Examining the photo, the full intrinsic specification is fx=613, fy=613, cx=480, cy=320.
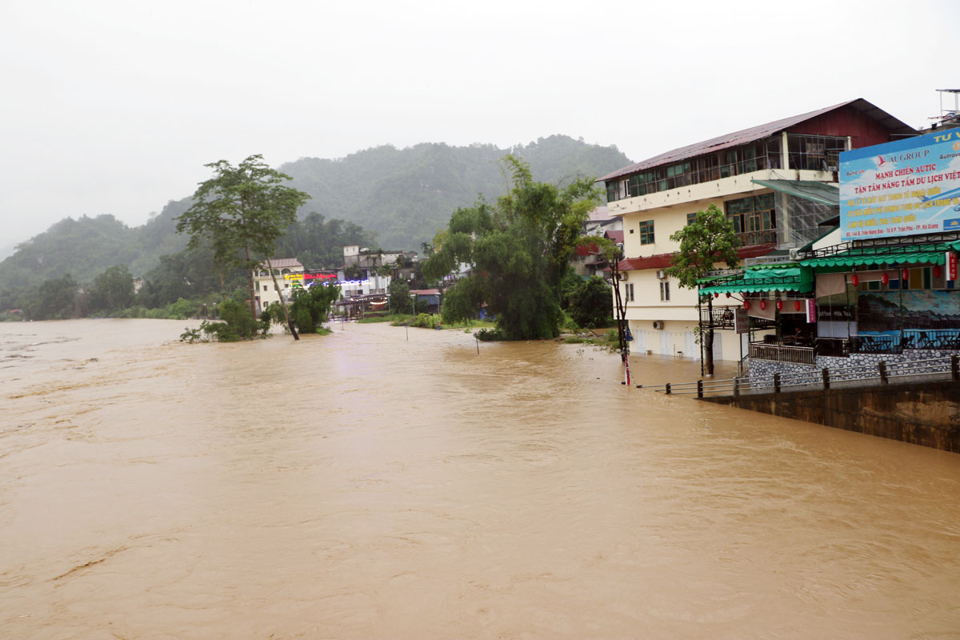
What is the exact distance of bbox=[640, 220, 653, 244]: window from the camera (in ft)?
85.6

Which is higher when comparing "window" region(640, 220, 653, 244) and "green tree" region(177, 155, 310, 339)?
"green tree" region(177, 155, 310, 339)

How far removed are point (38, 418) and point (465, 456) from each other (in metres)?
14.4

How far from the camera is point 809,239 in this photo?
2056 cm

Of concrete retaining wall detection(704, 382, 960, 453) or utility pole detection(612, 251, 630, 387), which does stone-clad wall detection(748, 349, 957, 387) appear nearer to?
concrete retaining wall detection(704, 382, 960, 453)

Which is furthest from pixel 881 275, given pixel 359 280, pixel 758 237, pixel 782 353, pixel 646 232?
Answer: pixel 359 280

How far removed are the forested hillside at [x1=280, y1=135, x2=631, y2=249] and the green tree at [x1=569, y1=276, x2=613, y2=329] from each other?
68.1 meters

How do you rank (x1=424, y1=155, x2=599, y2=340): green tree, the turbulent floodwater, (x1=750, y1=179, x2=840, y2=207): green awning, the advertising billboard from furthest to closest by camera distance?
(x1=424, y1=155, x2=599, y2=340): green tree, (x1=750, y1=179, x2=840, y2=207): green awning, the advertising billboard, the turbulent floodwater

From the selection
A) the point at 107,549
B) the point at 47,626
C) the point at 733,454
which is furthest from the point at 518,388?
the point at 47,626

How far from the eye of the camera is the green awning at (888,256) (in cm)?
1302

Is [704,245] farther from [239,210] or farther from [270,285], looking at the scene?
[270,285]

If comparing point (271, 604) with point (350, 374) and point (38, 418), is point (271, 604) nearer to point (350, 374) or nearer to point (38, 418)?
point (38, 418)

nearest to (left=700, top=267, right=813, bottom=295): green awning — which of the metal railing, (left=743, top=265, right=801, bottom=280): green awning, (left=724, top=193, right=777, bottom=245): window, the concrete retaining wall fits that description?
(left=743, top=265, right=801, bottom=280): green awning

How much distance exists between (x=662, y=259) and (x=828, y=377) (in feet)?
38.2

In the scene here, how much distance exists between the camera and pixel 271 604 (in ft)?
24.5
